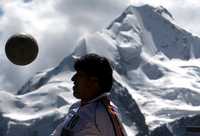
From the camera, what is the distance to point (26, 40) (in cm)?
1332

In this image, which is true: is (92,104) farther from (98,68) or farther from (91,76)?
(98,68)

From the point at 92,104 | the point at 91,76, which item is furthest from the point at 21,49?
the point at 92,104

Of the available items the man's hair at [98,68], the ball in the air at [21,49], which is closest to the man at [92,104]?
the man's hair at [98,68]

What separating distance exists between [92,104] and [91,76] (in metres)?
0.37

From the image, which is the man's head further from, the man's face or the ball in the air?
the ball in the air

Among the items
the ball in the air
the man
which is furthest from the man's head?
the ball in the air

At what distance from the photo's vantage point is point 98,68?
9.70m

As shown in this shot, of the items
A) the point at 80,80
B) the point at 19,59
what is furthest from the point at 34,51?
the point at 80,80

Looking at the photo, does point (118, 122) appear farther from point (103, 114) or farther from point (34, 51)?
point (34, 51)

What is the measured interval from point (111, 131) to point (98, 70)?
2.71 feet

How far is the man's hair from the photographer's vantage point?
968cm

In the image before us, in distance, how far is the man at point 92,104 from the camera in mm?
9500

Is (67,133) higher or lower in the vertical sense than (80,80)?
lower

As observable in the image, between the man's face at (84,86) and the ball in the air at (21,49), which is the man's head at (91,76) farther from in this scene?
the ball in the air at (21,49)
